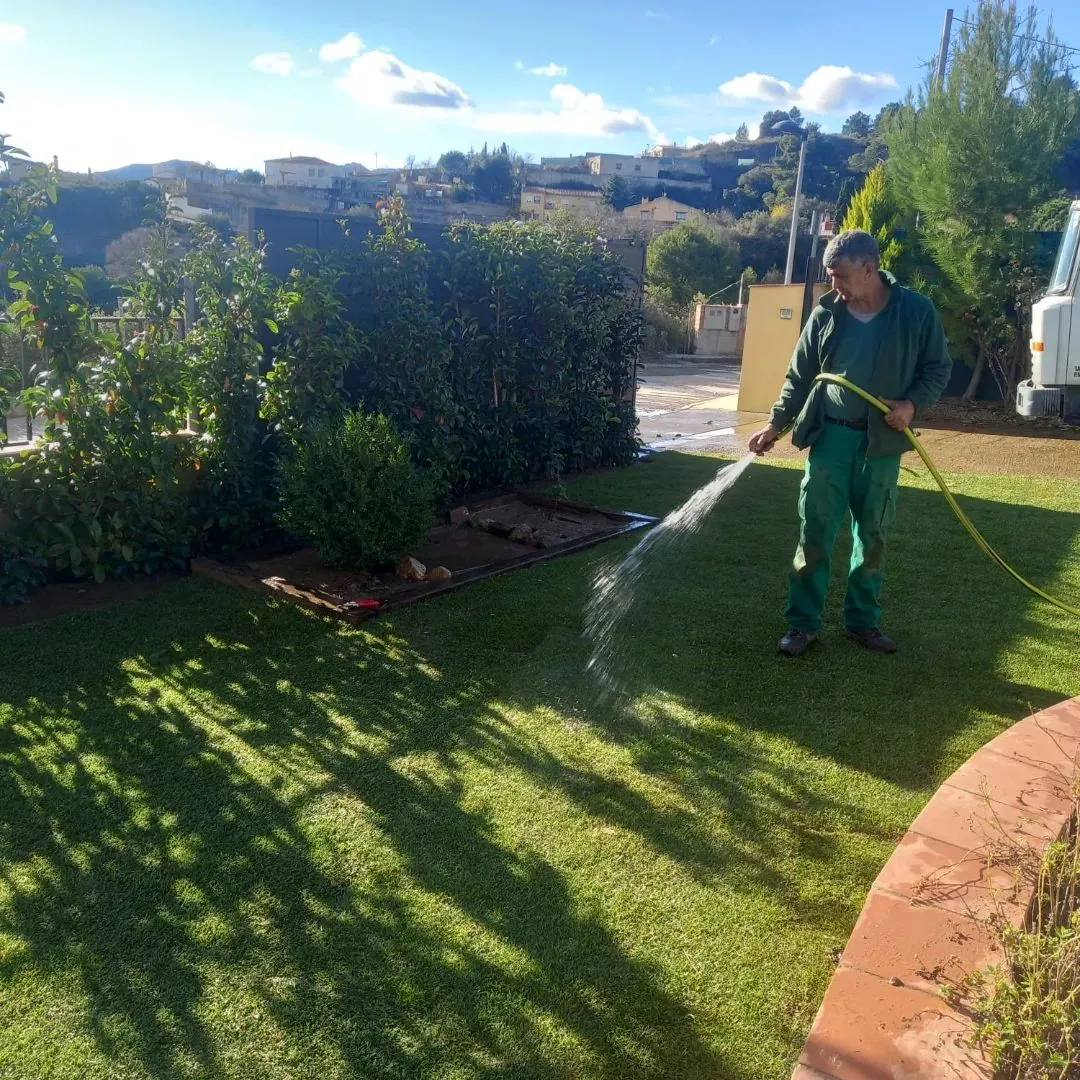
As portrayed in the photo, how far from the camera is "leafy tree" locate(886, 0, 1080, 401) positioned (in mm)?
13664

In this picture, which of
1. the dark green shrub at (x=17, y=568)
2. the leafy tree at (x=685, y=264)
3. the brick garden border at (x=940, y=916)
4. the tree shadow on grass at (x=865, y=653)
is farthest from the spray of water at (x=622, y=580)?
the leafy tree at (x=685, y=264)

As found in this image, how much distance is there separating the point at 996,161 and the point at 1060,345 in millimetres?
4574

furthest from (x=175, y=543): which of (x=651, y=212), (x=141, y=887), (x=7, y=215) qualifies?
(x=651, y=212)

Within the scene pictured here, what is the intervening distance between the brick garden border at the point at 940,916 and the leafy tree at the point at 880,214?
13.5m

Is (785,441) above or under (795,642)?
under

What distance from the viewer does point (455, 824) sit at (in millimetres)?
3080

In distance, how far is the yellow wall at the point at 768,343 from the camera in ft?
50.6

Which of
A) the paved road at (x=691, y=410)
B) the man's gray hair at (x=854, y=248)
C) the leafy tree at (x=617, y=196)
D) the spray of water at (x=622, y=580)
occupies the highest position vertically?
the leafy tree at (x=617, y=196)

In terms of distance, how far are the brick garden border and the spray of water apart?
1601mm

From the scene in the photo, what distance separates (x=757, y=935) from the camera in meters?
2.57

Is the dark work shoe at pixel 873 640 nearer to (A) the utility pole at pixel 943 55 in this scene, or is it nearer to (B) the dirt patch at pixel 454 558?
(B) the dirt patch at pixel 454 558

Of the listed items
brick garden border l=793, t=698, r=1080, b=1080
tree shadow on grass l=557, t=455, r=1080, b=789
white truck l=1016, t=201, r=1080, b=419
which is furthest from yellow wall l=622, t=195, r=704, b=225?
brick garden border l=793, t=698, r=1080, b=1080

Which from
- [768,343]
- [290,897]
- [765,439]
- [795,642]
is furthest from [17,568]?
[768,343]

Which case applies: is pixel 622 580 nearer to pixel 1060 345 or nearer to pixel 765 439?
pixel 765 439
